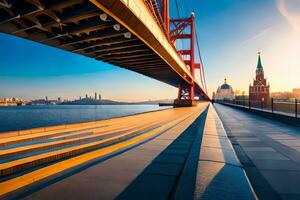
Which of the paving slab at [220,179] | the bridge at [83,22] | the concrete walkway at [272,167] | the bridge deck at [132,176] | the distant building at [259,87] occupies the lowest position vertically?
the concrete walkway at [272,167]

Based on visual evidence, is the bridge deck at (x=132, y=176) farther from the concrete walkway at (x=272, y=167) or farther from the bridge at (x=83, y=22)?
the bridge at (x=83, y=22)

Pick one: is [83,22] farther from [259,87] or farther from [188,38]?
[259,87]

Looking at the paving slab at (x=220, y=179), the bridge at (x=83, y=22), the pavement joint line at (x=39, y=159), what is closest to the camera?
the paving slab at (x=220, y=179)

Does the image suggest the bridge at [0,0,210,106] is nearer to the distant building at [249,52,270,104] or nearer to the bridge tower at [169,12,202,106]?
the bridge tower at [169,12,202,106]

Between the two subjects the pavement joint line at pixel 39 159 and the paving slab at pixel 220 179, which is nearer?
the paving slab at pixel 220 179

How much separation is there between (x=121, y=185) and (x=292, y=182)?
7.44 feet

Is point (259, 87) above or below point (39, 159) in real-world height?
Result: above

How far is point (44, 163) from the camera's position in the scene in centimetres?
363

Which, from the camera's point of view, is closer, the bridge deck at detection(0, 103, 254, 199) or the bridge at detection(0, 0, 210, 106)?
the bridge deck at detection(0, 103, 254, 199)

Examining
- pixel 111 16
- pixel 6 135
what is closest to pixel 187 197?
pixel 6 135

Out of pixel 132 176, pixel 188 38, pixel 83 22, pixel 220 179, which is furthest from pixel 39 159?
pixel 188 38

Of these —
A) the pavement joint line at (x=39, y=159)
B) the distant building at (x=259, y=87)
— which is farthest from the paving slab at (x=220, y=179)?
the distant building at (x=259, y=87)

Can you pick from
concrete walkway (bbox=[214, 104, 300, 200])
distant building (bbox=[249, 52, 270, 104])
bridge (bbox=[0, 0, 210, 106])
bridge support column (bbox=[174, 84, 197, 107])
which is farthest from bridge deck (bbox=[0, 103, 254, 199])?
distant building (bbox=[249, 52, 270, 104])

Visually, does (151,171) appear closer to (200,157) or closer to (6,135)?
(200,157)
